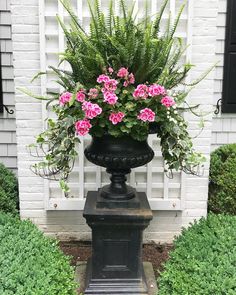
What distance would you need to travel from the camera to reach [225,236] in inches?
117

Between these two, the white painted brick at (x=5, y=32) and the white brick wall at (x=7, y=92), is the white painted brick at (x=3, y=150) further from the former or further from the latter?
the white painted brick at (x=5, y=32)

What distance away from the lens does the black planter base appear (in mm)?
3025

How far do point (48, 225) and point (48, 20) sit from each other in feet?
5.70

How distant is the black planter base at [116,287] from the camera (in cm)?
303

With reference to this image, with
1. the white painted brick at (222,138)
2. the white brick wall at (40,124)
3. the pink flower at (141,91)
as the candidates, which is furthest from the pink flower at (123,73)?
the white painted brick at (222,138)

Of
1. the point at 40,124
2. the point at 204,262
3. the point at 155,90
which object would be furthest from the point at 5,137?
the point at 204,262

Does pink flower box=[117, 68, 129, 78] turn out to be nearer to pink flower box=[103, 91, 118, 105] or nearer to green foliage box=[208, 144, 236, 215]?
pink flower box=[103, 91, 118, 105]

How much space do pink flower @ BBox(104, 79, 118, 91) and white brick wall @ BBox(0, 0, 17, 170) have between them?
2.08m

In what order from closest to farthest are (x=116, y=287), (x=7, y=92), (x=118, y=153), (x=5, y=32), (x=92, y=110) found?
(x=92, y=110)
(x=118, y=153)
(x=116, y=287)
(x=5, y=32)
(x=7, y=92)

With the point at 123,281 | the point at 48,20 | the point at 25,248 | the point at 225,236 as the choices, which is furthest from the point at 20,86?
the point at 225,236

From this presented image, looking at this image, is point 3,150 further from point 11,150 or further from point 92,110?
point 92,110

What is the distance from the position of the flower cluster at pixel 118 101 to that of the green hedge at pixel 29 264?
809 mm

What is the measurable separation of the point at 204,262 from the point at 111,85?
122 cm

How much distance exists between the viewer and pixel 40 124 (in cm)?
369
